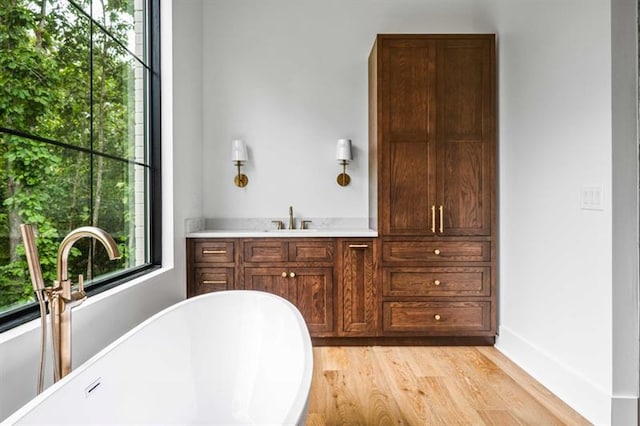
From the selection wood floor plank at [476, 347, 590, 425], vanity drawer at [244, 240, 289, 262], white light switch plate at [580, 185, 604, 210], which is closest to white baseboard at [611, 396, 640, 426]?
wood floor plank at [476, 347, 590, 425]

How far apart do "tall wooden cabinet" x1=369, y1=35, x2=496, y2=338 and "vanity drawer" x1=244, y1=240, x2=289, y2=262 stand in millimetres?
736

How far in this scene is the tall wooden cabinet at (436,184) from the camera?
2.98 metres

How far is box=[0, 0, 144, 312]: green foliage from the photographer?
1434 millimetres

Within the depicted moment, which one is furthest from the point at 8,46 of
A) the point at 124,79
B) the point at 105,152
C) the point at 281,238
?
the point at 281,238

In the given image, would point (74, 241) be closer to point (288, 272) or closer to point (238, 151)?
point (288, 272)

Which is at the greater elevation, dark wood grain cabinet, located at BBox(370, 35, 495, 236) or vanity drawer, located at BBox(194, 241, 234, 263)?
dark wood grain cabinet, located at BBox(370, 35, 495, 236)

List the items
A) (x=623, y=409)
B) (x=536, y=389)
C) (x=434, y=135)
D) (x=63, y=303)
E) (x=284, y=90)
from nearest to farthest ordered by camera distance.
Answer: (x=63, y=303), (x=623, y=409), (x=536, y=389), (x=434, y=135), (x=284, y=90)

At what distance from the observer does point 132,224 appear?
2451 mm

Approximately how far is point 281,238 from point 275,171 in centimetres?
77

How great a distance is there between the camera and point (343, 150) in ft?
11.0

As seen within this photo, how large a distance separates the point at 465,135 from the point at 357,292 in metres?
1.42

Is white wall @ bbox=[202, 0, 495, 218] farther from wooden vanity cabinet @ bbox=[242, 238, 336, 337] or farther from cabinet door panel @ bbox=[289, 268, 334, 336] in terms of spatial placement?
cabinet door panel @ bbox=[289, 268, 334, 336]

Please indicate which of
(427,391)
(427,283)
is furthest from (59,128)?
(427,283)

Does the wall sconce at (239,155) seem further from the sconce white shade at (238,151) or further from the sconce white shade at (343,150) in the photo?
the sconce white shade at (343,150)
